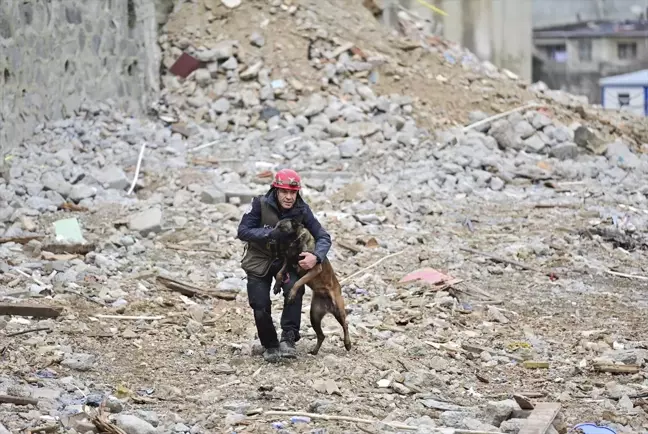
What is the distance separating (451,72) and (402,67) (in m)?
0.95

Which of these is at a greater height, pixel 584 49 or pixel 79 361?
pixel 584 49

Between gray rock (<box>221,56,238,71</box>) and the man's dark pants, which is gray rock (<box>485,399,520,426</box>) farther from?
gray rock (<box>221,56,238,71</box>)

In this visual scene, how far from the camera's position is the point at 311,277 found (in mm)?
7516

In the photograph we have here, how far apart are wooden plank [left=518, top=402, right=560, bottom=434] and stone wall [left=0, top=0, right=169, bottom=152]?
350 inches

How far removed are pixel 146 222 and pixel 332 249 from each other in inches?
76.2

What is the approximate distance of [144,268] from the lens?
1061 cm

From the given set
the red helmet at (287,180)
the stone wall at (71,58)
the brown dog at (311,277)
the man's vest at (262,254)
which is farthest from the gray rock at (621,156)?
the red helmet at (287,180)

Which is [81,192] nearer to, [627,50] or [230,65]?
[230,65]

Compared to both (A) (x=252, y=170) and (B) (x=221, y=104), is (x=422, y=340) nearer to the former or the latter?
(A) (x=252, y=170)

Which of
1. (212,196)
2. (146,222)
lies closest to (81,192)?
(212,196)

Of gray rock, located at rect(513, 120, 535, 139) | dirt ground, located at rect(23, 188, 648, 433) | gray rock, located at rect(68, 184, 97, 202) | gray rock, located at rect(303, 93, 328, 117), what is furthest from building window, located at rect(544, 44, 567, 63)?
gray rock, located at rect(68, 184, 97, 202)

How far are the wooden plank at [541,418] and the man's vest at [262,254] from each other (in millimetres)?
1952

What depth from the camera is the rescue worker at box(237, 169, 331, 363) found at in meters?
7.32

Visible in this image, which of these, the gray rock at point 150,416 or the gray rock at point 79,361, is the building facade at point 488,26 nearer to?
the gray rock at point 79,361
